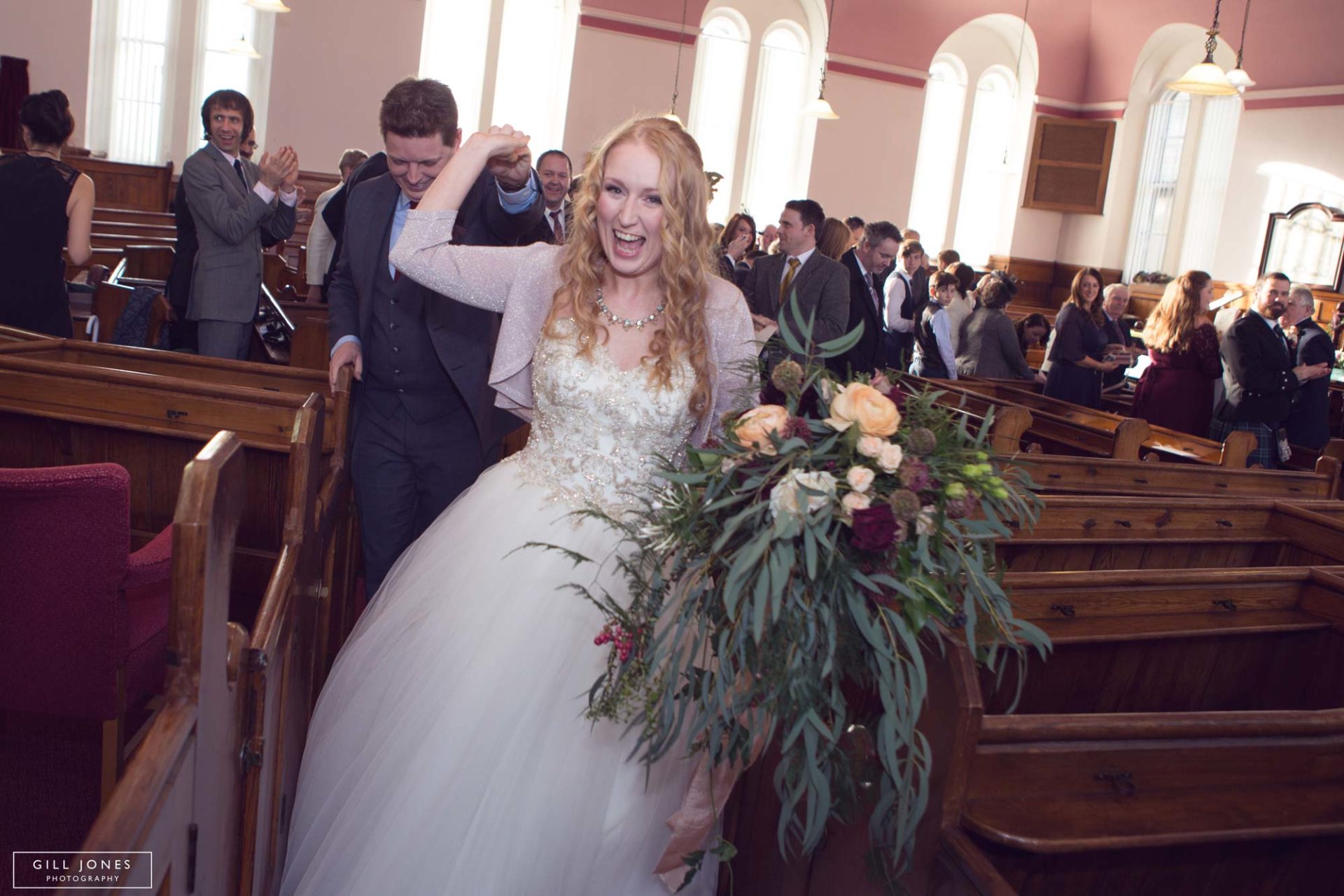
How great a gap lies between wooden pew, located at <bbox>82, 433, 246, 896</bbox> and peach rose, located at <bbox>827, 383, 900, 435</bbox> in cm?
85

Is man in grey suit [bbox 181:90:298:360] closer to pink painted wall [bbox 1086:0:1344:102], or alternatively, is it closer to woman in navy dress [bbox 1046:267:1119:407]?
woman in navy dress [bbox 1046:267:1119:407]

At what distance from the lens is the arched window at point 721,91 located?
15.3m

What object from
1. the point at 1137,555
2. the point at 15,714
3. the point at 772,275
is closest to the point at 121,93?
the point at 772,275

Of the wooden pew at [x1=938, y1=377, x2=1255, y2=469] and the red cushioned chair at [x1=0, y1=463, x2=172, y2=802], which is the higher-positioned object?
the wooden pew at [x1=938, y1=377, x2=1255, y2=469]

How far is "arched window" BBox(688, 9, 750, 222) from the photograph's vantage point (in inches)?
602

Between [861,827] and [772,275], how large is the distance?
4080mm

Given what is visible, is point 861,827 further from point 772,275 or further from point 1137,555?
point 772,275

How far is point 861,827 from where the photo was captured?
1885 millimetres

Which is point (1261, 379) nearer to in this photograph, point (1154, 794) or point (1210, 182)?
point (1154, 794)

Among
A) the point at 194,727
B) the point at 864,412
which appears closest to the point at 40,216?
the point at 194,727

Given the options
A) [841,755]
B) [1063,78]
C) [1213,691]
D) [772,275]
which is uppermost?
[1063,78]

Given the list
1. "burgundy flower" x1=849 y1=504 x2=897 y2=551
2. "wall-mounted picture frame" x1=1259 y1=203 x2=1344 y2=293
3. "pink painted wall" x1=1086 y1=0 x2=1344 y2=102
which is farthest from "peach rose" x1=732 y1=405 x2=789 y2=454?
"pink painted wall" x1=1086 y1=0 x2=1344 y2=102

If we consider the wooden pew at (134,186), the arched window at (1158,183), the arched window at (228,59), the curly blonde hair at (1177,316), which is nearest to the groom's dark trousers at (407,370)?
the curly blonde hair at (1177,316)

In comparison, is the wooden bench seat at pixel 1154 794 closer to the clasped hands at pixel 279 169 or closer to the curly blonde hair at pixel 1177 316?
the clasped hands at pixel 279 169
